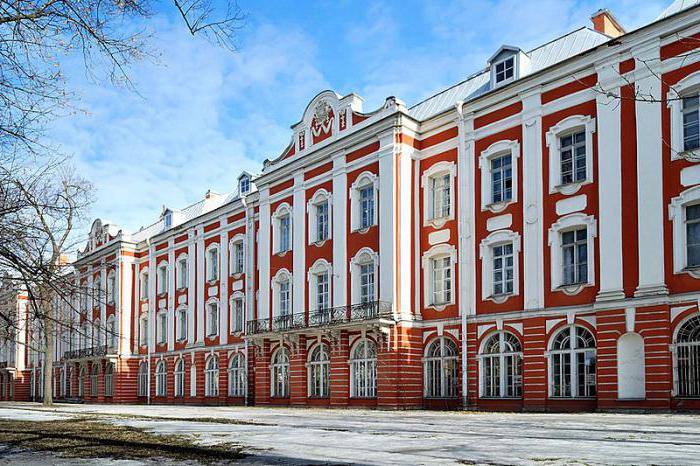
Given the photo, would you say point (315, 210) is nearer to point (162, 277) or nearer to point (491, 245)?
point (491, 245)

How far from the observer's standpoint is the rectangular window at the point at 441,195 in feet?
89.8

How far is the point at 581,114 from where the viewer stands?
75.6ft

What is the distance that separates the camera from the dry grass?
31.2 ft

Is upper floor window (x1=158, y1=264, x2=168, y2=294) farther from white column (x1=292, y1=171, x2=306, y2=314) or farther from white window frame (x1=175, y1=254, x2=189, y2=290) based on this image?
white column (x1=292, y1=171, x2=306, y2=314)

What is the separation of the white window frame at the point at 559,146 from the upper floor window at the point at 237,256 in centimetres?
1848

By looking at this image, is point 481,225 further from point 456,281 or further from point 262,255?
point 262,255

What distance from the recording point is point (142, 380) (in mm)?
46281

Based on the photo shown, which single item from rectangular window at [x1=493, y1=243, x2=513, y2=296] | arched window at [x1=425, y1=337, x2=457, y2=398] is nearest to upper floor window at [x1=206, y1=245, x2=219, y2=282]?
arched window at [x1=425, y1=337, x2=457, y2=398]

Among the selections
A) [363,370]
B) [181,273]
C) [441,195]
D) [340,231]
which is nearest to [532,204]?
[441,195]

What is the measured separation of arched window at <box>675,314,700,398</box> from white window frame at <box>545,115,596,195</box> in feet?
16.3

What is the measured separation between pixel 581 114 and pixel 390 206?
7271mm

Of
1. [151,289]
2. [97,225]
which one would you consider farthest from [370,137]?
[97,225]

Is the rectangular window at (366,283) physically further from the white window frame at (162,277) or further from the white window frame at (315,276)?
the white window frame at (162,277)

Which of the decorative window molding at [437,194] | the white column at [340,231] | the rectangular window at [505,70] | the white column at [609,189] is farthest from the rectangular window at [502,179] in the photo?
the white column at [340,231]
